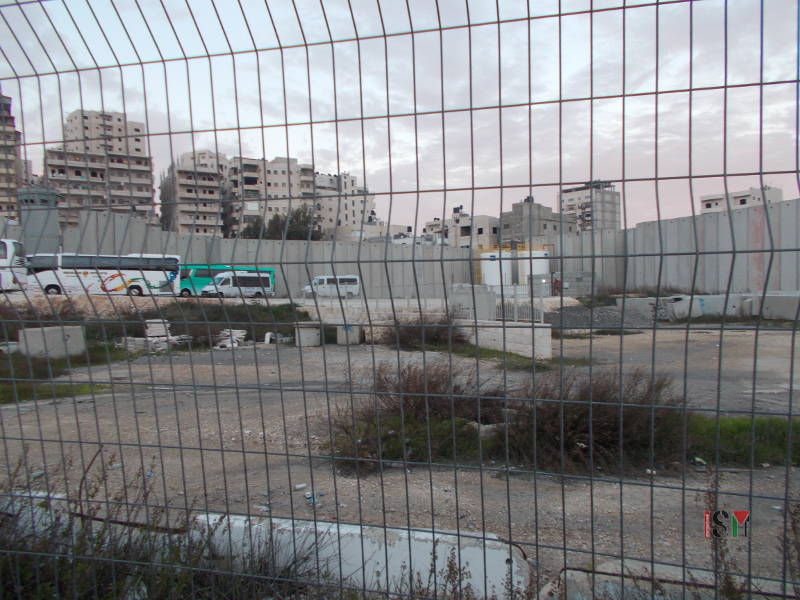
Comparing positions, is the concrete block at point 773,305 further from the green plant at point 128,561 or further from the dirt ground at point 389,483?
the green plant at point 128,561

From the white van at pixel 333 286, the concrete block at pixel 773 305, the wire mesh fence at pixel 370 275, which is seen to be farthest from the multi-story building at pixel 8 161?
the concrete block at pixel 773 305

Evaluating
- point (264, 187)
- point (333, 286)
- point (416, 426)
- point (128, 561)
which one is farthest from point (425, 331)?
point (416, 426)

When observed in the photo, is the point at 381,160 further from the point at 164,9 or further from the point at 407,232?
the point at 164,9

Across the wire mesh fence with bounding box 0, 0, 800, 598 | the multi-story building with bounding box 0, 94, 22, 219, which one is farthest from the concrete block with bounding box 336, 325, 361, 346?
the multi-story building with bounding box 0, 94, 22, 219

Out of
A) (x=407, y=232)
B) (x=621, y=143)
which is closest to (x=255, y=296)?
(x=407, y=232)

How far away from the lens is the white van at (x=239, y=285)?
2.52 metres

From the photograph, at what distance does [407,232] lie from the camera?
238 cm

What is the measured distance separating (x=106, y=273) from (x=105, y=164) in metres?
0.57

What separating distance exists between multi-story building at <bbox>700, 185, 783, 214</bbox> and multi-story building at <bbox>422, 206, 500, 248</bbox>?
79 cm

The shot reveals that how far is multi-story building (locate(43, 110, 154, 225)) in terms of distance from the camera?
9.03ft

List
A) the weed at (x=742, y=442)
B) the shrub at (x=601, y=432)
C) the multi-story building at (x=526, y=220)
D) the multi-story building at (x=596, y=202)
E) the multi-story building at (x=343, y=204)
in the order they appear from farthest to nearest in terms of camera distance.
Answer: the weed at (x=742, y=442)
the shrub at (x=601, y=432)
the multi-story building at (x=343, y=204)
the multi-story building at (x=526, y=220)
the multi-story building at (x=596, y=202)

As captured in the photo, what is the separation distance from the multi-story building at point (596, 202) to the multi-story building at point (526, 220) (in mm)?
50

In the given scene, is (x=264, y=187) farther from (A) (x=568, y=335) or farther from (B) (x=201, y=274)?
(A) (x=568, y=335)

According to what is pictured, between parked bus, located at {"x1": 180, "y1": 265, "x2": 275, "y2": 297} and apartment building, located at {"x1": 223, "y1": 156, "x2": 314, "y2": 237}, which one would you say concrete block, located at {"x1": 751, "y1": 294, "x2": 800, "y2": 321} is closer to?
apartment building, located at {"x1": 223, "y1": 156, "x2": 314, "y2": 237}
